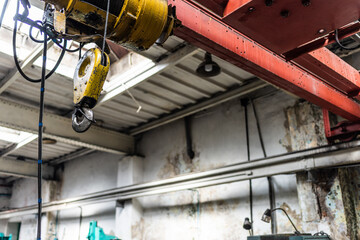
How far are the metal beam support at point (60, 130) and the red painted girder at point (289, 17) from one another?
4000 mm

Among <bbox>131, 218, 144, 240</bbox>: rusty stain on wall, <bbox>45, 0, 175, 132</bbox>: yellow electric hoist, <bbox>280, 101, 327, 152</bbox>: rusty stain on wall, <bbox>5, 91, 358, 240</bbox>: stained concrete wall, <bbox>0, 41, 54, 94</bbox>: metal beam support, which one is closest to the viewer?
<bbox>45, 0, 175, 132</bbox>: yellow electric hoist

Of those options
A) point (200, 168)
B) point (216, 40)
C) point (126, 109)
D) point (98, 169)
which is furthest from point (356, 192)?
point (98, 169)

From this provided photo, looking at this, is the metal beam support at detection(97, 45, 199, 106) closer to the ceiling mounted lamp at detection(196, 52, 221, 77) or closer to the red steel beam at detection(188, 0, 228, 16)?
the ceiling mounted lamp at detection(196, 52, 221, 77)

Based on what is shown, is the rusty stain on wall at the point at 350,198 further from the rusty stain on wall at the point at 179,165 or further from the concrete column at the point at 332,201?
the rusty stain on wall at the point at 179,165

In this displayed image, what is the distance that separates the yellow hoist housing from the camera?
153 centimetres

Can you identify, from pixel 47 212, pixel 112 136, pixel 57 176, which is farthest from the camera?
pixel 57 176

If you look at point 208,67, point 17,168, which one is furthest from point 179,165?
point 17,168

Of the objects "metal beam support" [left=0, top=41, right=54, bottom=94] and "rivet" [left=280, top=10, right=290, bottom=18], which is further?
"metal beam support" [left=0, top=41, right=54, bottom=94]

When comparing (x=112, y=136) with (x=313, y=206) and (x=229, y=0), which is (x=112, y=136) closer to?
(x=313, y=206)

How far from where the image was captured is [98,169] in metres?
7.00

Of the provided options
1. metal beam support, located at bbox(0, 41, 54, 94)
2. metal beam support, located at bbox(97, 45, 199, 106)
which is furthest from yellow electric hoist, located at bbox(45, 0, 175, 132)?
metal beam support, located at bbox(97, 45, 199, 106)

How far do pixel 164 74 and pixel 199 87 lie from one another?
595 millimetres

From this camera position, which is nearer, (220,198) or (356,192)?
(356,192)

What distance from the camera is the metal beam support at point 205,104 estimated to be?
4472mm
